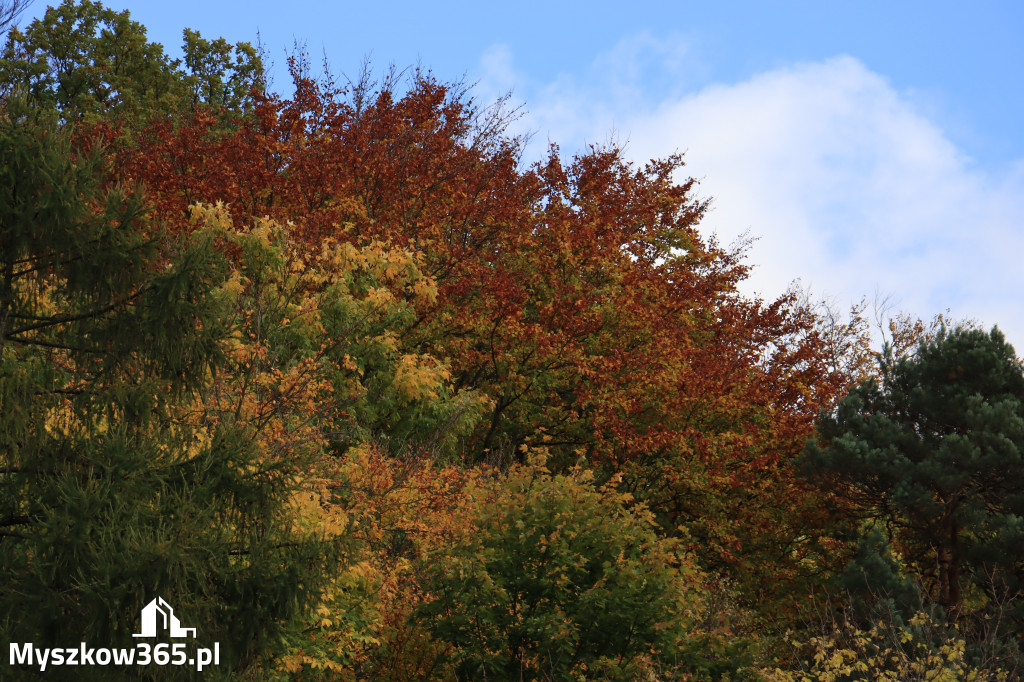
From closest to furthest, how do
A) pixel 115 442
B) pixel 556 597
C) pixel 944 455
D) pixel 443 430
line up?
pixel 115 442 < pixel 556 597 < pixel 944 455 < pixel 443 430

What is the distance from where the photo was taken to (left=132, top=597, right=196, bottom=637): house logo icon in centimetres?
846

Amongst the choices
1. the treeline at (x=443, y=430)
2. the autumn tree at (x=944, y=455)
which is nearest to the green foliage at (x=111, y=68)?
the treeline at (x=443, y=430)

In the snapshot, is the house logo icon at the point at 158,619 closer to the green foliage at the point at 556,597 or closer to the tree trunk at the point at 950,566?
the green foliage at the point at 556,597

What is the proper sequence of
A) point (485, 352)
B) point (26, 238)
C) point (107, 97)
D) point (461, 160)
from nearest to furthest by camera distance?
point (26, 238)
point (485, 352)
point (461, 160)
point (107, 97)

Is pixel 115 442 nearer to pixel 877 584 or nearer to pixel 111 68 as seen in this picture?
pixel 877 584

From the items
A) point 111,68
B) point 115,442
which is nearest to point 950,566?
point 115,442

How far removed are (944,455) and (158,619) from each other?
580 inches

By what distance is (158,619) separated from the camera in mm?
8523

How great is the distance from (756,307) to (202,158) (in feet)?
59.7

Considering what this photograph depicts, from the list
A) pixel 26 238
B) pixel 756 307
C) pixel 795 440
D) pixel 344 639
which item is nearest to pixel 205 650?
pixel 26 238

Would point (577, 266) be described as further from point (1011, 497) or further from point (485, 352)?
point (1011, 497)

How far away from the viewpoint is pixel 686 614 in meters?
13.4

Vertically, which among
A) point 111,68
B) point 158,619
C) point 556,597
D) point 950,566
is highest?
point 111,68

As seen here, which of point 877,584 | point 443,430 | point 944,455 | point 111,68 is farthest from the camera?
point 111,68
